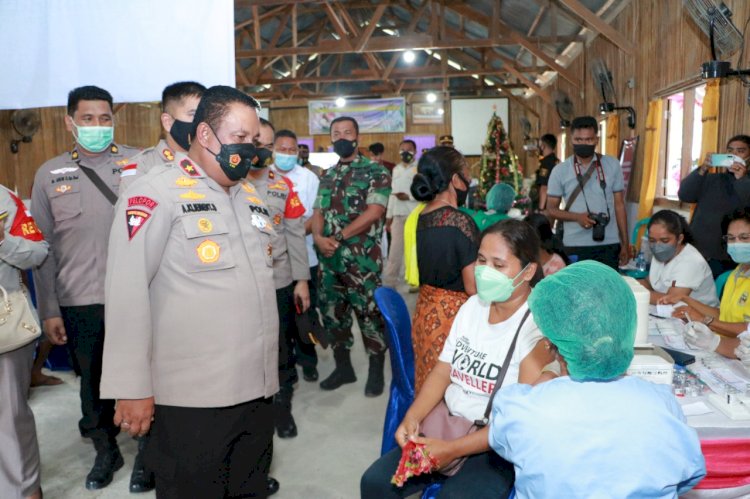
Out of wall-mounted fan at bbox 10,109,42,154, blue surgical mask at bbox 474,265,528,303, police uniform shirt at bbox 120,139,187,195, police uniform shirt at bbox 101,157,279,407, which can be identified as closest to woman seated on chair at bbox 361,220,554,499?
blue surgical mask at bbox 474,265,528,303

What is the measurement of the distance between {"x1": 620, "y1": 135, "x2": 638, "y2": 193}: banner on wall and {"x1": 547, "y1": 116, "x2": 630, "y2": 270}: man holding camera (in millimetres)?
3560

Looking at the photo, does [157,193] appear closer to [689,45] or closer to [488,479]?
[488,479]

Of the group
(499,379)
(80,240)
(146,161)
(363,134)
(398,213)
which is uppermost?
(363,134)

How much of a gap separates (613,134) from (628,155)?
780mm

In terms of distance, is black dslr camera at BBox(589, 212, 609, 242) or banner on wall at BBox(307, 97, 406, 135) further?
banner on wall at BBox(307, 97, 406, 135)

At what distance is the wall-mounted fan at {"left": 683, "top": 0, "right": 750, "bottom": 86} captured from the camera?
13.6ft

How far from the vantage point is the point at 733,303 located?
2.45 metres

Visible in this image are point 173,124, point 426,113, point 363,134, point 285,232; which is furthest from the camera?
point 426,113

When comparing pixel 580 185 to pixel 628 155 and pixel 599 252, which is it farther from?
pixel 628 155

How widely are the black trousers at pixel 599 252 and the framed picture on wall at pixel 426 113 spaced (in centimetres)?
1306

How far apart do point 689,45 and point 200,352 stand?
5666 mm

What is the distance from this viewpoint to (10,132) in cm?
717

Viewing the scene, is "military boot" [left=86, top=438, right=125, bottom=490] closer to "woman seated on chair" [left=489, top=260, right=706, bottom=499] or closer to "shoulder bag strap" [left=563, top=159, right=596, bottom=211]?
"woman seated on chair" [left=489, top=260, right=706, bottom=499]

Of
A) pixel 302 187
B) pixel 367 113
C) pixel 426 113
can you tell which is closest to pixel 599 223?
pixel 302 187
